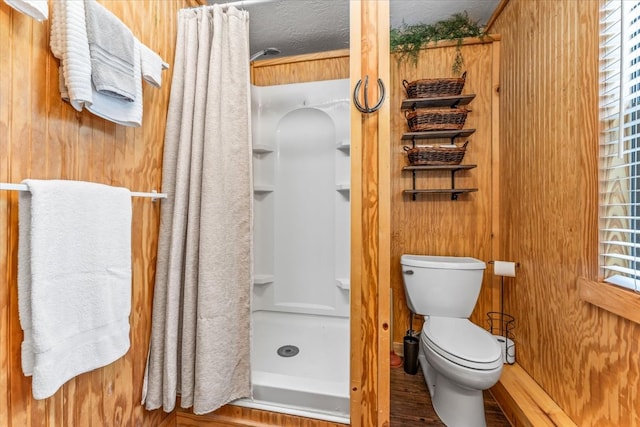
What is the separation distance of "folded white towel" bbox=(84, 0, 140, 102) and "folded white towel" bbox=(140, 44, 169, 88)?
0.06 m

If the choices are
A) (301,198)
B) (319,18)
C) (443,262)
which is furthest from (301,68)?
(443,262)

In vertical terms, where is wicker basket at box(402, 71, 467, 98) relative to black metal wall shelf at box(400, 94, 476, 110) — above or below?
above

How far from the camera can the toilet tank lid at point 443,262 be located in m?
1.80

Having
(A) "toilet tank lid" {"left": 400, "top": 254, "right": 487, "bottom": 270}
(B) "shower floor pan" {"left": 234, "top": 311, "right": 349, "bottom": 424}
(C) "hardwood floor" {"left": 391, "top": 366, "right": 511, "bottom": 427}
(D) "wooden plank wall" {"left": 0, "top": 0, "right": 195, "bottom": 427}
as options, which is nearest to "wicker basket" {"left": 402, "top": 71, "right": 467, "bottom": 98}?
(A) "toilet tank lid" {"left": 400, "top": 254, "right": 487, "bottom": 270}

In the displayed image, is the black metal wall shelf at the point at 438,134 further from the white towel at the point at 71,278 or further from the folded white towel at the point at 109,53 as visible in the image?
the white towel at the point at 71,278

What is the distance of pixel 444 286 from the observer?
1.81m

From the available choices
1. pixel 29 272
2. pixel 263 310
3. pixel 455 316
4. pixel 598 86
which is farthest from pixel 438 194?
pixel 29 272

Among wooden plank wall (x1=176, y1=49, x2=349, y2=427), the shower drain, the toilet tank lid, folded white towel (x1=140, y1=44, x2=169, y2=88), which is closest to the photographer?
folded white towel (x1=140, y1=44, x2=169, y2=88)

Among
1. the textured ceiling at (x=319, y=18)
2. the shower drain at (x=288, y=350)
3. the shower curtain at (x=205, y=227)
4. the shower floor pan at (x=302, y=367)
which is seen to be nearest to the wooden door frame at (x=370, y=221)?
the shower floor pan at (x=302, y=367)

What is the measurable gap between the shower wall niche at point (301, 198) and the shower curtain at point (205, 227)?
2.56 feet

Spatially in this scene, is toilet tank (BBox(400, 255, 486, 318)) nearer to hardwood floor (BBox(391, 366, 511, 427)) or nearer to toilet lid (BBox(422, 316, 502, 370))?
toilet lid (BBox(422, 316, 502, 370))

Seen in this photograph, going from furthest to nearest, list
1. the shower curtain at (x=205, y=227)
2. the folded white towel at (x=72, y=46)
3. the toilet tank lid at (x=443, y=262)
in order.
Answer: the toilet tank lid at (x=443, y=262)
the shower curtain at (x=205, y=227)
the folded white towel at (x=72, y=46)

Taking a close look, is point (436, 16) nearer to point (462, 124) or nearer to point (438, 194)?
point (462, 124)

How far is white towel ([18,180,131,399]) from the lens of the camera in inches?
28.8
